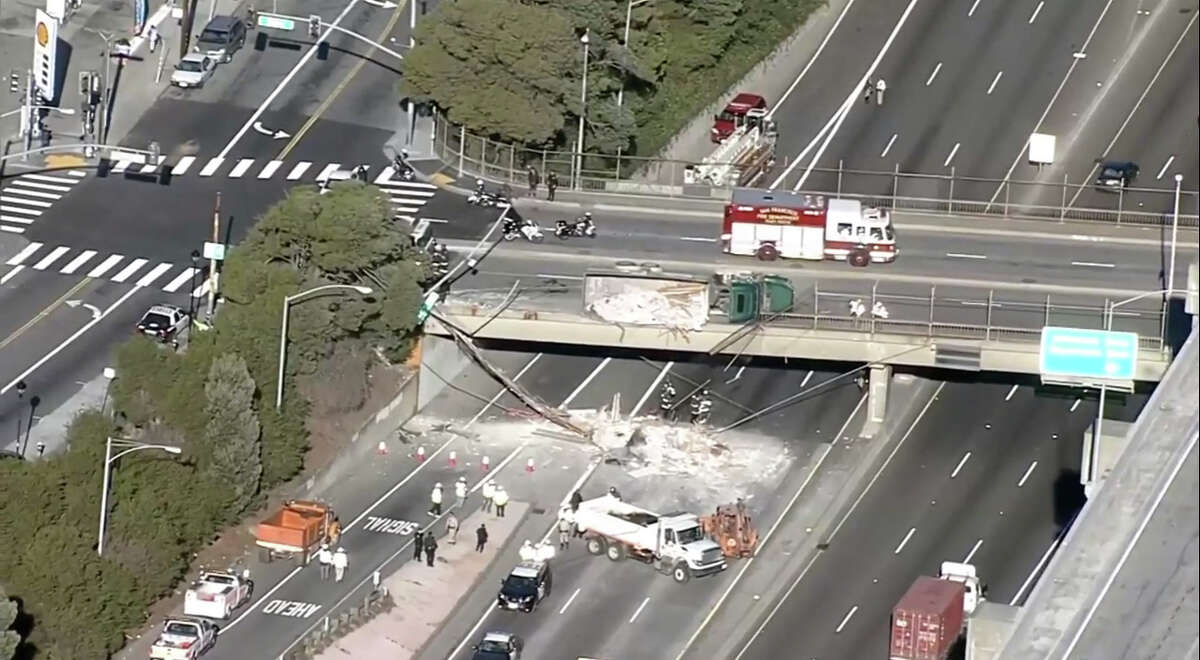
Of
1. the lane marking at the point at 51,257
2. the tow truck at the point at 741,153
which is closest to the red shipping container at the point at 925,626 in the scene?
the tow truck at the point at 741,153

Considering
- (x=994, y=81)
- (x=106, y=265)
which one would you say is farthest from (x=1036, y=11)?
(x=106, y=265)

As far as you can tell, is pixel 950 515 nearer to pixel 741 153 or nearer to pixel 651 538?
pixel 651 538

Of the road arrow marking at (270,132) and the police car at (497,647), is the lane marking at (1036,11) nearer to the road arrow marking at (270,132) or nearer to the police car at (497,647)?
the road arrow marking at (270,132)

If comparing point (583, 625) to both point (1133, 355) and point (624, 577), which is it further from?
point (1133, 355)

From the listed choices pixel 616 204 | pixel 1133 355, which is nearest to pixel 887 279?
pixel 616 204

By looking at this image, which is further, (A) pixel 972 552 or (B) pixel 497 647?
(A) pixel 972 552

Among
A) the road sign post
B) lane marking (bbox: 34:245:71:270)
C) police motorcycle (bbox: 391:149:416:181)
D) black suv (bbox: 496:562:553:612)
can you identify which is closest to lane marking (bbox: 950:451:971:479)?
the road sign post
